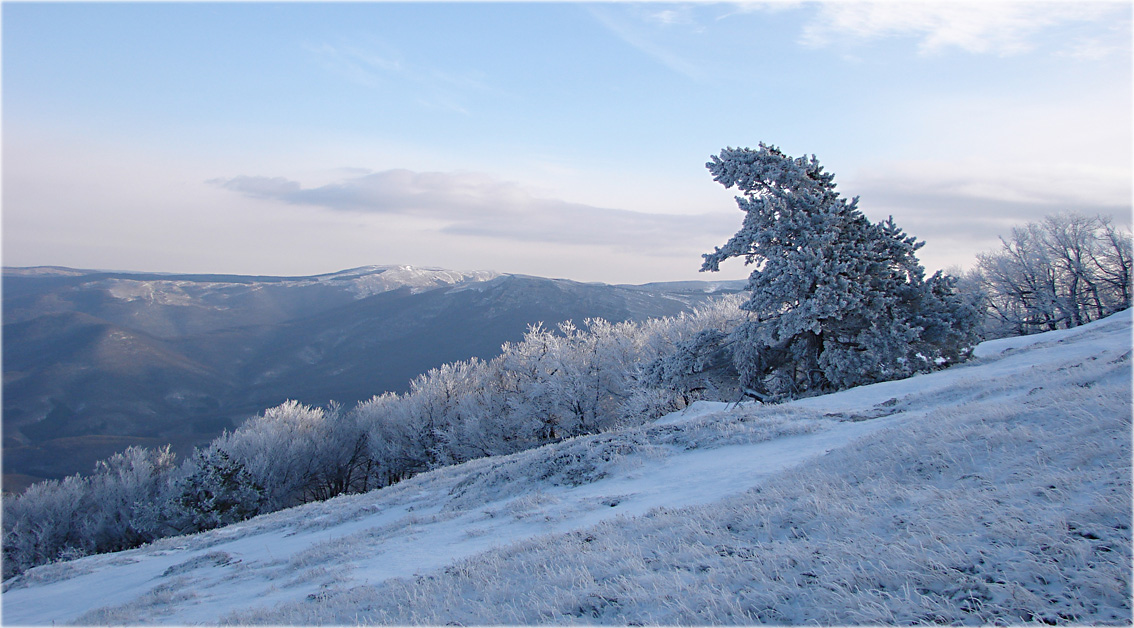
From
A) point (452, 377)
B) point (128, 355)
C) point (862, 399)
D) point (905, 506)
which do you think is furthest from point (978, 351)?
point (128, 355)

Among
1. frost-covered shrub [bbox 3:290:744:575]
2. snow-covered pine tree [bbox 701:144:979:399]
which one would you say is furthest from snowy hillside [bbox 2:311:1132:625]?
frost-covered shrub [bbox 3:290:744:575]

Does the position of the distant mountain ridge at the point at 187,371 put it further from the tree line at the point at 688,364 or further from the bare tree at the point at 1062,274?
the bare tree at the point at 1062,274

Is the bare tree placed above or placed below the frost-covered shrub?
above

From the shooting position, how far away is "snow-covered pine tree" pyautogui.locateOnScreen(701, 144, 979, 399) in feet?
66.5

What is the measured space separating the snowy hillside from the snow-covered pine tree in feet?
20.5

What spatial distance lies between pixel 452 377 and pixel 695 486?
4749 centimetres

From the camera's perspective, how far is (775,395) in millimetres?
22938

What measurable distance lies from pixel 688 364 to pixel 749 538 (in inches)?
725

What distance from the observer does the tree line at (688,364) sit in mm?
20812

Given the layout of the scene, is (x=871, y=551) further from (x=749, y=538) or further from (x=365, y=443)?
(x=365, y=443)

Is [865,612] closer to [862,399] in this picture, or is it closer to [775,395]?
[862,399]

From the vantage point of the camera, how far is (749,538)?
5.84 meters

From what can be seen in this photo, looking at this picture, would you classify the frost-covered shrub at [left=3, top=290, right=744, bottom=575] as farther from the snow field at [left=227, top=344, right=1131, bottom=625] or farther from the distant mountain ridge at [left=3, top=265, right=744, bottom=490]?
the distant mountain ridge at [left=3, top=265, right=744, bottom=490]

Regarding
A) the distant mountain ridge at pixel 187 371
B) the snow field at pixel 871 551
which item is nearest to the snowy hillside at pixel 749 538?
the snow field at pixel 871 551
